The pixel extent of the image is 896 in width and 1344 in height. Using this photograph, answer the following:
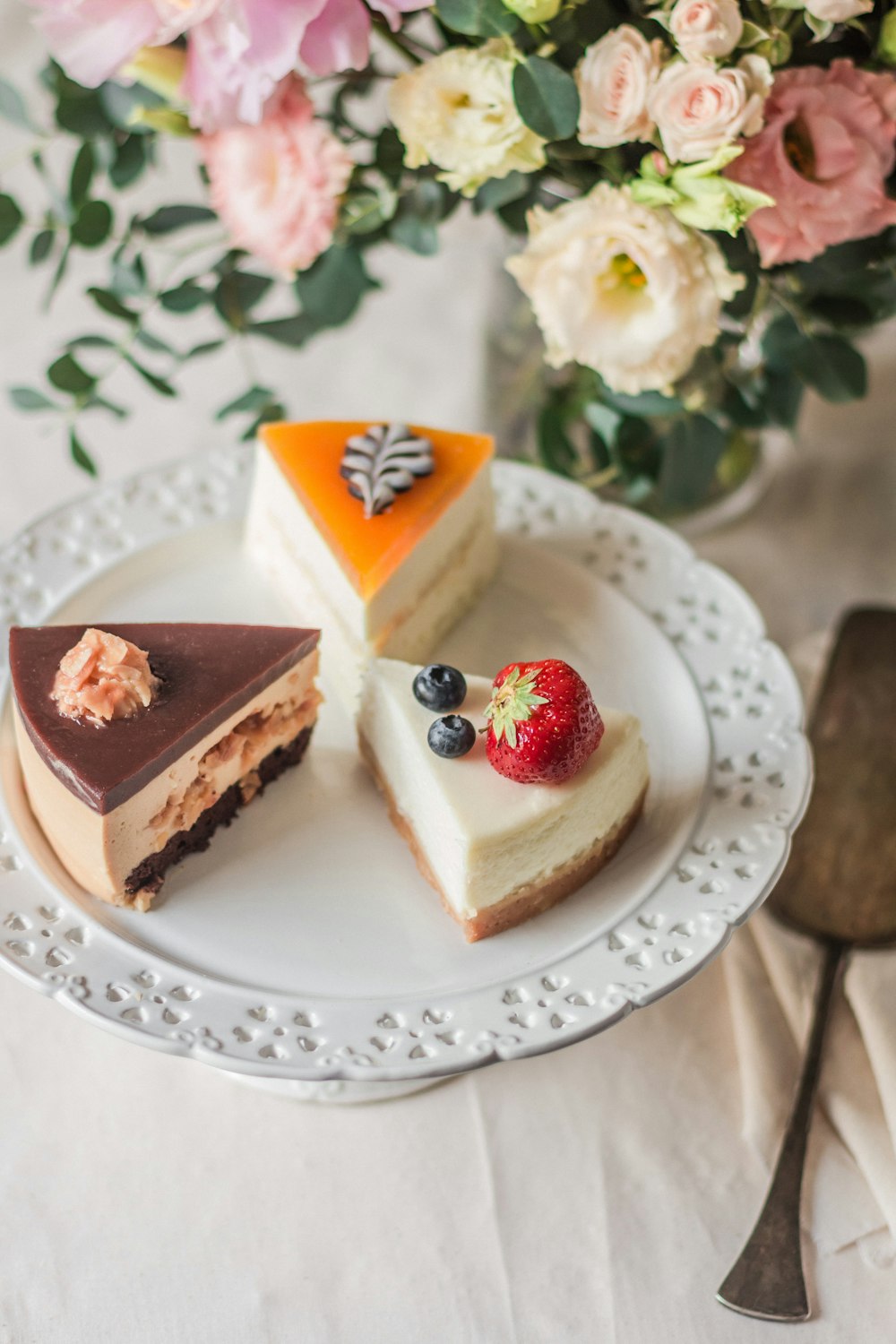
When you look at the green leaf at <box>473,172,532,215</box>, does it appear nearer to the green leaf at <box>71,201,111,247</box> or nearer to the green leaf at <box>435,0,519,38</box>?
the green leaf at <box>435,0,519,38</box>

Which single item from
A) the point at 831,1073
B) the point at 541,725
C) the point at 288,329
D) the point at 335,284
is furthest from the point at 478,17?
the point at 831,1073

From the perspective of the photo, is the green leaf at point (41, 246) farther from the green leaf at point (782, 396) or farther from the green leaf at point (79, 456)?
the green leaf at point (782, 396)

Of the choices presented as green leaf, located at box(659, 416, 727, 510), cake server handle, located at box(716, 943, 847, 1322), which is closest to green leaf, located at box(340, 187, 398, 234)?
green leaf, located at box(659, 416, 727, 510)

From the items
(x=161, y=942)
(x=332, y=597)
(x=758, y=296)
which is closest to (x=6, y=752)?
(x=161, y=942)

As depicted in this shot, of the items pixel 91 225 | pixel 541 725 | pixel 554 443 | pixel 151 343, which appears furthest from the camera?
pixel 554 443

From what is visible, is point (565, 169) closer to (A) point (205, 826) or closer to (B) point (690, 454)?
(B) point (690, 454)

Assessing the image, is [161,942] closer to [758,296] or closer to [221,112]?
[221,112]

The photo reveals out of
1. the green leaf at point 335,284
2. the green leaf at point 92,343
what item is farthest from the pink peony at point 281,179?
the green leaf at point 92,343
